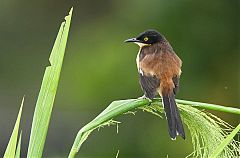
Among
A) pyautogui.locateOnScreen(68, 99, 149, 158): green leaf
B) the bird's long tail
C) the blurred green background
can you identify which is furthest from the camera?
the blurred green background

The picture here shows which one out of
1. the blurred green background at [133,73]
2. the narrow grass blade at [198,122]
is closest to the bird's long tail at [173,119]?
the narrow grass blade at [198,122]

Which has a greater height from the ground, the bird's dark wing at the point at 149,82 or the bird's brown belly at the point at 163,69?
the bird's brown belly at the point at 163,69

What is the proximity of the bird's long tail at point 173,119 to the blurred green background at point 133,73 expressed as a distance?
126 inches

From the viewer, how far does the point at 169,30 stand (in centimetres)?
538

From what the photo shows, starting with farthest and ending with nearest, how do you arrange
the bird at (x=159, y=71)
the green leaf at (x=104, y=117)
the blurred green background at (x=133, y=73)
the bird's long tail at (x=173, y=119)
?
1. the blurred green background at (x=133, y=73)
2. the bird at (x=159, y=71)
3. the bird's long tail at (x=173, y=119)
4. the green leaf at (x=104, y=117)

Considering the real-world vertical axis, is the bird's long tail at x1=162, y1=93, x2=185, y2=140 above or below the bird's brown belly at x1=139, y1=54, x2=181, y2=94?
below

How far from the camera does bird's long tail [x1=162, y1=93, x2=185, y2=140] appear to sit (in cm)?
167

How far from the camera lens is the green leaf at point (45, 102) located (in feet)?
4.00

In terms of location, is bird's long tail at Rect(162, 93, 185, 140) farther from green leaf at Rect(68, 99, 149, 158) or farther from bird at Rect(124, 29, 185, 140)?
green leaf at Rect(68, 99, 149, 158)

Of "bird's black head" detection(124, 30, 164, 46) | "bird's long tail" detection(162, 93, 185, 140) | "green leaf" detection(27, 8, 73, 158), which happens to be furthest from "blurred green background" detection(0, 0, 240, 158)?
"green leaf" detection(27, 8, 73, 158)

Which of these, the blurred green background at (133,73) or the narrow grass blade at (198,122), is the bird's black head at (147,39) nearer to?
the narrow grass blade at (198,122)

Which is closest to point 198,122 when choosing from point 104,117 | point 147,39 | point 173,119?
point 104,117

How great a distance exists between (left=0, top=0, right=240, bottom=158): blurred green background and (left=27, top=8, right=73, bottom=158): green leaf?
12.2ft

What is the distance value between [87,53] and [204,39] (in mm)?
979
